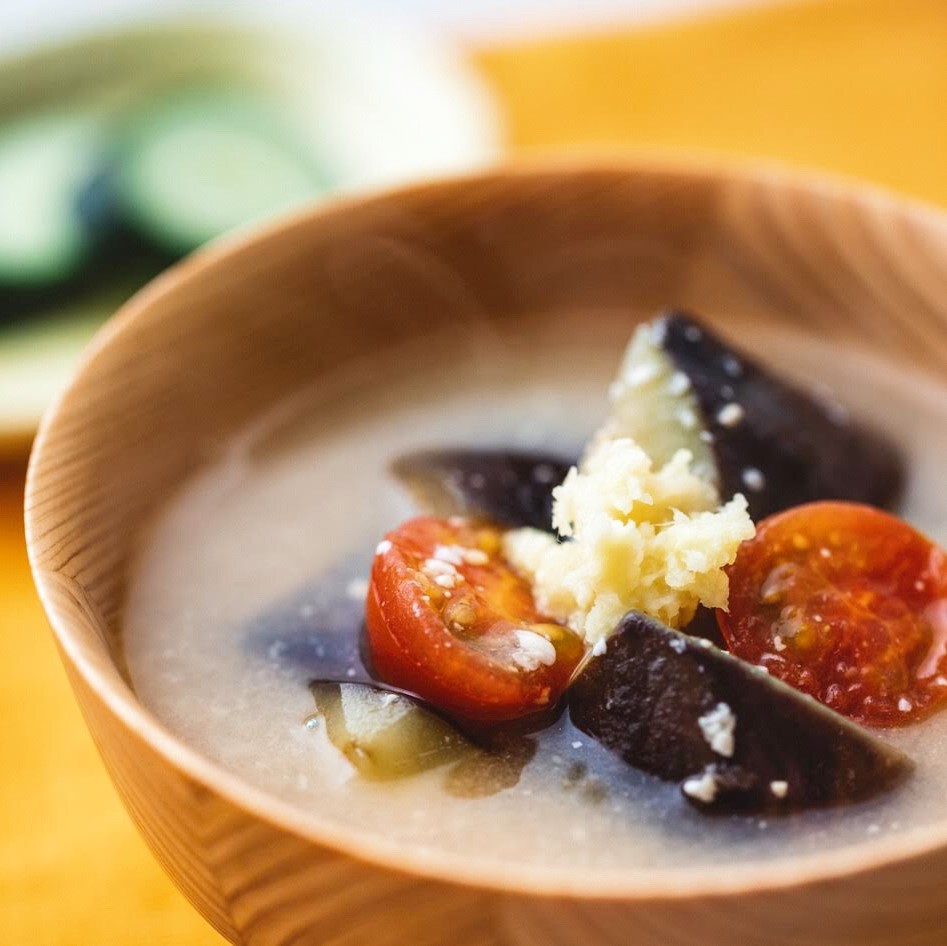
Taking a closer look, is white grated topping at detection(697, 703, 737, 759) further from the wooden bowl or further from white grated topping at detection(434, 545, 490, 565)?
white grated topping at detection(434, 545, 490, 565)

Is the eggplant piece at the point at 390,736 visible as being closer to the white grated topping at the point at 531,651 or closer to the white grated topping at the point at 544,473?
the white grated topping at the point at 531,651

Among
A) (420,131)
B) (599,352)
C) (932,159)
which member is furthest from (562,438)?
(932,159)

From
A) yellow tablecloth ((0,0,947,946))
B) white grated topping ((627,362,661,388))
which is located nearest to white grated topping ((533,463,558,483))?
white grated topping ((627,362,661,388))

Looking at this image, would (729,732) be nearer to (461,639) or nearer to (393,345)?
(461,639)

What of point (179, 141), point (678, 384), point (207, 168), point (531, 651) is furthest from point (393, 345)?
point (179, 141)

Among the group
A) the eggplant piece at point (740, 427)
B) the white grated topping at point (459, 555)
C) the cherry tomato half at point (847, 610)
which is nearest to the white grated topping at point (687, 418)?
the eggplant piece at point (740, 427)

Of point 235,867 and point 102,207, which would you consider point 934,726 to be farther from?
point 102,207

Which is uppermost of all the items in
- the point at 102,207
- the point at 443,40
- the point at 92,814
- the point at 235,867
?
the point at 443,40
